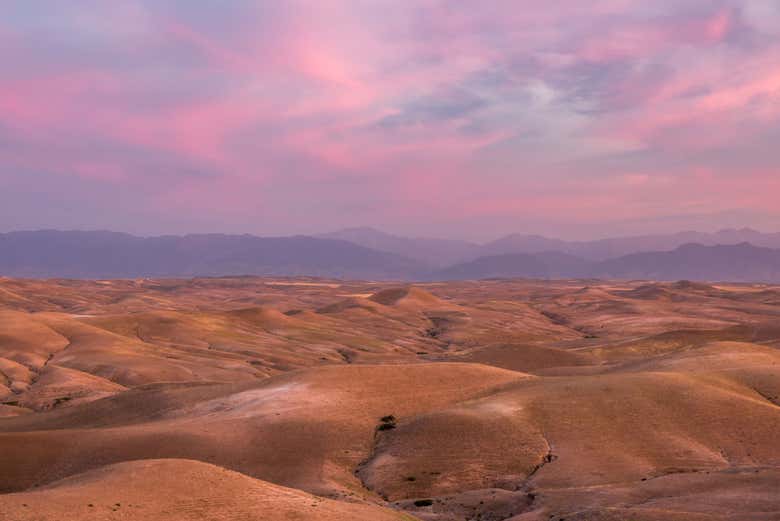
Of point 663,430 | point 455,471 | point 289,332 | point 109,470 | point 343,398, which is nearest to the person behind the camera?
point 109,470

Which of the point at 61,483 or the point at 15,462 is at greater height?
the point at 61,483

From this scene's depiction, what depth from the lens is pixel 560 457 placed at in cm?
5269

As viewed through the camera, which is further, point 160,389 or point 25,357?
point 25,357

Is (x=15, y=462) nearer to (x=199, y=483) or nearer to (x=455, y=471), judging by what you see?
(x=199, y=483)

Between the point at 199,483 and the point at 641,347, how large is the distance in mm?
113883

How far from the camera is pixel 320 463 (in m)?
53.4

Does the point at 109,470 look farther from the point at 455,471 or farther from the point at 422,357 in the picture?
the point at 422,357

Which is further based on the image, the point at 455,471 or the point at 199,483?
the point at 455,471

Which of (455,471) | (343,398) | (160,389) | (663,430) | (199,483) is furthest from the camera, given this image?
(160,389)

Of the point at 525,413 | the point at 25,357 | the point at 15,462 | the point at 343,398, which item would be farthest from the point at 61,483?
the point at 25,357

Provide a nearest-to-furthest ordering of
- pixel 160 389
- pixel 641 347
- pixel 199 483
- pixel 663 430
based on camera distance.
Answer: pixel 199 483 → pixel 663 430 → pixel 160 389 → pixel 641 347

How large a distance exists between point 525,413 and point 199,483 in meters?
33.7

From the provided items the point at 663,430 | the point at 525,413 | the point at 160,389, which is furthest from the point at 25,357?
the point at 663,430

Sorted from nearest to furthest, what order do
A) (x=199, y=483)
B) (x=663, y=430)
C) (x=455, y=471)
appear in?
(x=199, y=483) < (x=455, y=471) < (x=663, y=430)
